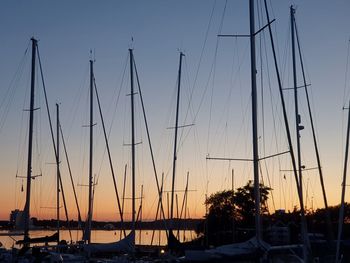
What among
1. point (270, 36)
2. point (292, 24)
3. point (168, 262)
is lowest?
point (168, 262)

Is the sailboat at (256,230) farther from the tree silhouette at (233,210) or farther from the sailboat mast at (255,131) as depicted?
the tree silhouette at (233,210)

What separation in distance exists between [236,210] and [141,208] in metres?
24.1

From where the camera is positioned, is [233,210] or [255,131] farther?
[233,210]

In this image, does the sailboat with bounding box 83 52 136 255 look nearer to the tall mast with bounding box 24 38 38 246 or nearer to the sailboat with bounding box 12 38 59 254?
the sailboat with bounding box 12 38 59 254

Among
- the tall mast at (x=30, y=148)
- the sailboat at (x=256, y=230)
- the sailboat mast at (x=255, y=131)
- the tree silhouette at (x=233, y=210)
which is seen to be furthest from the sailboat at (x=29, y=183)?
the tree silhouette at (x=233, y=210)

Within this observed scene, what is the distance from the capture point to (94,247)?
35312 mm

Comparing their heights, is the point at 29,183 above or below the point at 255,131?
below

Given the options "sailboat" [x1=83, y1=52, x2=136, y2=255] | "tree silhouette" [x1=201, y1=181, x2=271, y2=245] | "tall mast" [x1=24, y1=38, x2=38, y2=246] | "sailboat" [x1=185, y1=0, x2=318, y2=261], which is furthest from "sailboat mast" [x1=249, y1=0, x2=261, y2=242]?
"tree silhouette" [x1=201, y1=181, x2=271, y2=245]

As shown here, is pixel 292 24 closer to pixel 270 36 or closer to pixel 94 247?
pixel 270 36

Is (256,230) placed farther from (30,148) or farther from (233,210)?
(233,210)

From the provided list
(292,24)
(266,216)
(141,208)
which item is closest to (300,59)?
(292,24)

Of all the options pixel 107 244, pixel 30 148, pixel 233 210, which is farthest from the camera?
pixel 233 210

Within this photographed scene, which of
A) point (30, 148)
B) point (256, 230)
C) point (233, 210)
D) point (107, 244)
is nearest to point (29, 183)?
point (30, 148)

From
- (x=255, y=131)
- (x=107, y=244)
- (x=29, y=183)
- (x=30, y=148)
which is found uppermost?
(x=30, y=148)
